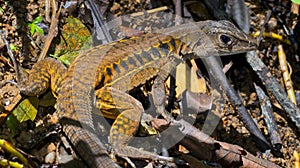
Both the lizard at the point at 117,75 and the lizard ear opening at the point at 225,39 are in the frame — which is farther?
the lizard ear opening at the point at 225,39

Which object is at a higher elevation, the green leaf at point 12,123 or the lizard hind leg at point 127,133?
the green leaf at point 12,123

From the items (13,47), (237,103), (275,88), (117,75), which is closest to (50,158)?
(117,75)

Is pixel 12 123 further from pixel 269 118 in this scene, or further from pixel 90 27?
pixel 269 118

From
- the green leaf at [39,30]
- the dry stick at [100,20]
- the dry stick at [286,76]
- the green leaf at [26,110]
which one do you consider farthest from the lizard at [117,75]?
the dry stick at [286,76]

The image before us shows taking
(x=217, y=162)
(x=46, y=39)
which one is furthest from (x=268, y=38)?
(x=46, y=39)

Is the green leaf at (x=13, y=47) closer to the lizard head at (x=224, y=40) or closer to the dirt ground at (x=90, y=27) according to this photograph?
the dirt ground at (x=90, y=27)

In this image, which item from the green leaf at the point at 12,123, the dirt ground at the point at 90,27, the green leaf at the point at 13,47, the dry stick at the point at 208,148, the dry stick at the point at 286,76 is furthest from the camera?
the dry stick at the point at 286,76

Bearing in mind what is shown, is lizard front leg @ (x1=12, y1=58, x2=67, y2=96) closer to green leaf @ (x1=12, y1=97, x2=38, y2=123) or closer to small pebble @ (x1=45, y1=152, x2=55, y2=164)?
green leaf @ (x1=12, y1=97, x2=38, y2=123)
